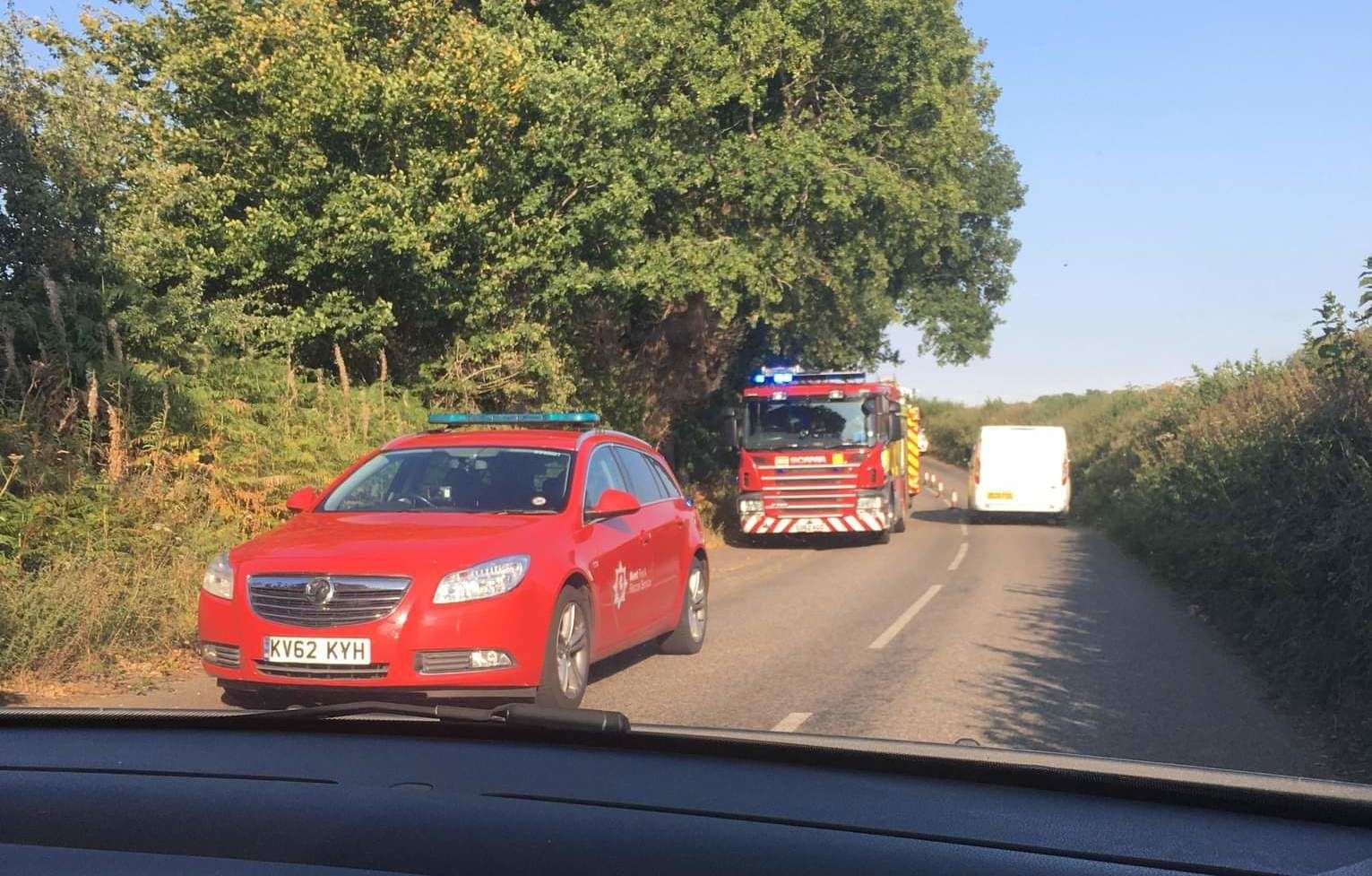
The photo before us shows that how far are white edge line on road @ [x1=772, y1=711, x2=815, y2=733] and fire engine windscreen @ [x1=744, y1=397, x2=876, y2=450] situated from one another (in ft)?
47.2

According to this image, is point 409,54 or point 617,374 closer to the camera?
point 409,54

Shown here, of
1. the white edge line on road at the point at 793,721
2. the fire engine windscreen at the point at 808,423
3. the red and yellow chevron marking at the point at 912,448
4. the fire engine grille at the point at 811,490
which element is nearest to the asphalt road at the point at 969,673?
the white edge line on road at the point at 793,721

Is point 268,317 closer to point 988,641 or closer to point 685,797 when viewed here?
point 988,641

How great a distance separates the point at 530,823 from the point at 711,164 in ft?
61.3

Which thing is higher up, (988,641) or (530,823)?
(530,823)

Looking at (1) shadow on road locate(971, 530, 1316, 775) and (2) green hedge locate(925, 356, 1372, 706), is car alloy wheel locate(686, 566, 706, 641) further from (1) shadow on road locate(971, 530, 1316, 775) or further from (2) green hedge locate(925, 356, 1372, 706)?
(2) green hedge locate(925, 356, 1372, 706)

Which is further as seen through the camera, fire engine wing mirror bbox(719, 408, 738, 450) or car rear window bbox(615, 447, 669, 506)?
fire engine wing mirror bbox(719, 408, 738, 450)

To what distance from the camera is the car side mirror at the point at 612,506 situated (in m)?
8.09

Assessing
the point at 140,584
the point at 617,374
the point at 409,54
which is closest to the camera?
the point at 140,584

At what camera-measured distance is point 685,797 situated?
2.66m

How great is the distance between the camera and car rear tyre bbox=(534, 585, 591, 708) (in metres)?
7.16

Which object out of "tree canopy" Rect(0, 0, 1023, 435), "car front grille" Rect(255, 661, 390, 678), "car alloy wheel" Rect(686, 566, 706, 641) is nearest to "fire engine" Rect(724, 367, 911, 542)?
"tree canopy" Rect(0, 0, 1023, 435)

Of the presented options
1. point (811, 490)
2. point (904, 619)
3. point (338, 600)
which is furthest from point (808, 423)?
point (338, 600)

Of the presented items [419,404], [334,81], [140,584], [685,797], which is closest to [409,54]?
[334,81]
